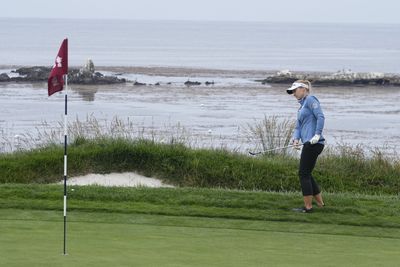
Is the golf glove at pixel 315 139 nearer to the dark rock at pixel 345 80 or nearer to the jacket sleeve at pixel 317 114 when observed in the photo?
the jacket sleeve at pixel 317 114

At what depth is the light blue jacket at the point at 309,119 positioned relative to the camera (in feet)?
44.2

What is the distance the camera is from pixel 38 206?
14078mm

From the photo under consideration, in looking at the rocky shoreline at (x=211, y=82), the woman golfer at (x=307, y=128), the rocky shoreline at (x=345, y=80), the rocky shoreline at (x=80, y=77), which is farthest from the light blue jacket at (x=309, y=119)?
the rocky shoreline at (x=345, y=80)

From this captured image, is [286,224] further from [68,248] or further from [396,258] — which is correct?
[68,248]

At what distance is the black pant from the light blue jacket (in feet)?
0.32

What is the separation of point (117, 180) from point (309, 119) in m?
5.13

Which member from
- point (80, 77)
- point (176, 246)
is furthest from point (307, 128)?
point (80, 77)

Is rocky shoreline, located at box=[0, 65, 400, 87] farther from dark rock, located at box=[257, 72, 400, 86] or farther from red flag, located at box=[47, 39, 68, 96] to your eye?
red flag, located at box=[47, 39, 68, 96]

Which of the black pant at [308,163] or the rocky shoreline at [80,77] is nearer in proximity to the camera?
the black pant at [308,163]

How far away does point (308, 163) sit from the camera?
45.4ft

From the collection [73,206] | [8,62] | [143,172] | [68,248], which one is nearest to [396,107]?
[143,172]

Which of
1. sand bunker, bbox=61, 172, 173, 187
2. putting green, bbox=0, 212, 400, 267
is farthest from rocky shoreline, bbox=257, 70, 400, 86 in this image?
putting green, bbox=0, 212, 400, 267

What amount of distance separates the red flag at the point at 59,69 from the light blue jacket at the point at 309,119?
13.1 feet

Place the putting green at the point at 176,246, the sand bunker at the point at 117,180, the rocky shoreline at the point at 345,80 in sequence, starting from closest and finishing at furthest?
1. the putting green at the point at 176,246
2. the sand bunker at the point at 117,180
3. the rocky shoreline at the point at 345,80
